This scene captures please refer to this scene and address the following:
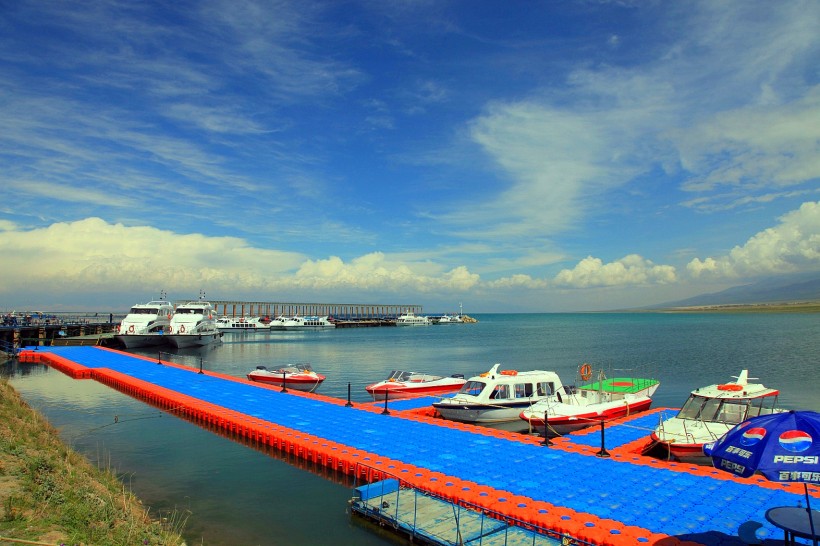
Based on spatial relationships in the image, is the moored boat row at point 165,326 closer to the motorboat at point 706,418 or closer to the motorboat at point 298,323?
the motorboat at point 706,418

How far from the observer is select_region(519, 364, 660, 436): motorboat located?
20516 mm

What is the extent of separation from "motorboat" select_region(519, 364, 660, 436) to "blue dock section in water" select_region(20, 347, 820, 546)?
0.98 m

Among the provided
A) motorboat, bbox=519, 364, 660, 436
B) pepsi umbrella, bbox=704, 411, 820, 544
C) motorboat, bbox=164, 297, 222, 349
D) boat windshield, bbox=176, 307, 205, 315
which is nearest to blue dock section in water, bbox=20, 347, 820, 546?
motorboat, bbox=519, 364, 660, 436

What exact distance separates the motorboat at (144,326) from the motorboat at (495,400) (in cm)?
5609

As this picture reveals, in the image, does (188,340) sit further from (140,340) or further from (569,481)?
(569,481)

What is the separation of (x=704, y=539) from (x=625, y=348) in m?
73.2

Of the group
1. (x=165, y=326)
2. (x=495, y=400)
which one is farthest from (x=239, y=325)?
(x=495, y=400)

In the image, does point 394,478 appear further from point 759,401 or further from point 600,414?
point 759,401

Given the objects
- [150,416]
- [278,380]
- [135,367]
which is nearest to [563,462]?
[150,416]

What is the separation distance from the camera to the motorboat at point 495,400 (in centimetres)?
Result: 2209

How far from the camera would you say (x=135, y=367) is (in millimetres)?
42188

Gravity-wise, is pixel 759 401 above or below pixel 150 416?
above

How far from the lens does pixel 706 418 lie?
59.1 ft

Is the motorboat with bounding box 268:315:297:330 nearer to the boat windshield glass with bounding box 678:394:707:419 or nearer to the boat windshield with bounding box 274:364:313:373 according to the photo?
the boat windshield with bounding box 274:364:313:373
